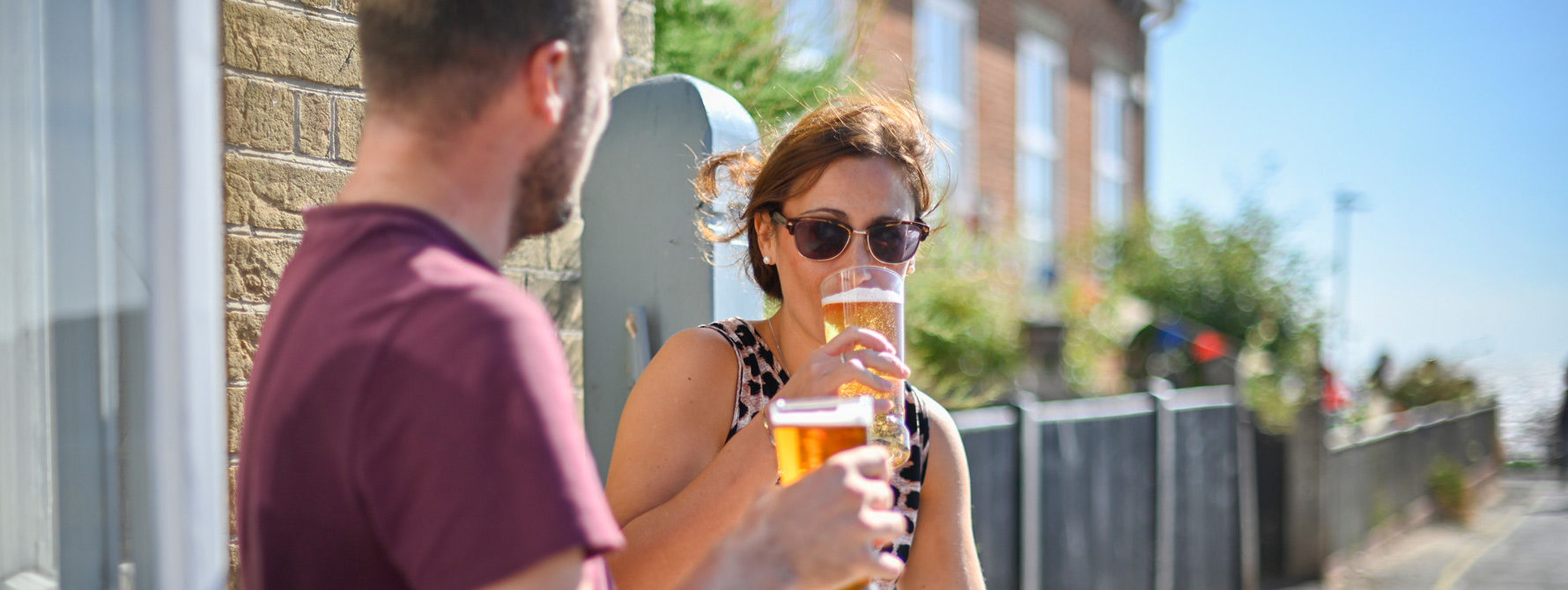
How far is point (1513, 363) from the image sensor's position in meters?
23.5

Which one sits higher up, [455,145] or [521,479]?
[455,145]

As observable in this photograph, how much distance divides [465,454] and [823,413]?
45cm

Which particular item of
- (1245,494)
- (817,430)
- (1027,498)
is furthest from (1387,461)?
(817,430)

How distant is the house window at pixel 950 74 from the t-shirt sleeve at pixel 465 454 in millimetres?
11363

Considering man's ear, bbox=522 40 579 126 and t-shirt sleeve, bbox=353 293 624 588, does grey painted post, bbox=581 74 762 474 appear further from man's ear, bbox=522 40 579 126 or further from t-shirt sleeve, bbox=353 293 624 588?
t-shirt sleeve, bbox=353 293 624 588

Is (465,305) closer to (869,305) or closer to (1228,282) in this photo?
(869,305)

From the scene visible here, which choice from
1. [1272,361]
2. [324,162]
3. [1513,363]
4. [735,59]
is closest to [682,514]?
[324,162]

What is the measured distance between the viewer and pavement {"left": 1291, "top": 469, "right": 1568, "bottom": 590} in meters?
8.96

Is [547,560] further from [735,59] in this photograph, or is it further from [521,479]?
[735,59]

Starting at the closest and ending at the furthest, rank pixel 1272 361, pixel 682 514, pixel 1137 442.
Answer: pixel 682 514 < pixel 1137 442 < pixel 1272 361

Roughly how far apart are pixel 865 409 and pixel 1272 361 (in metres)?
11.8

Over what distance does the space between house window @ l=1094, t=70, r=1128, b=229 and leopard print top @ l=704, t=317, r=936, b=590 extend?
49.3ft

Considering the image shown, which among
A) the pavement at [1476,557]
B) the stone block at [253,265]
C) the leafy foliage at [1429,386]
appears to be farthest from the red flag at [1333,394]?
the stone block at [253,265]

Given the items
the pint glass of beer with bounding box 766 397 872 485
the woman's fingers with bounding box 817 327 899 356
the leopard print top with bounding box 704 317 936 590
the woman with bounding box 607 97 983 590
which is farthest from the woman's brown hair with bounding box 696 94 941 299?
the pint glass of beer with bounding box 766 397 872 485
